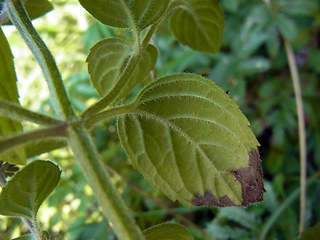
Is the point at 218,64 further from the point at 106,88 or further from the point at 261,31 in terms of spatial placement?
the point at 106,88

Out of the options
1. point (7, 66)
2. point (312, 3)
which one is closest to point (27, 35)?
point (7, 66)

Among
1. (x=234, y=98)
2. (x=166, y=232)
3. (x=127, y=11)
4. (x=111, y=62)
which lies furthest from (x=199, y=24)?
(x=234, y=98)

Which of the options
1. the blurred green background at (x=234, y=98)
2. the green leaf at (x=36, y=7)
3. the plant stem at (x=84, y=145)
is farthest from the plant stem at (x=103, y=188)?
the blurred green background at (x=234, y=98)

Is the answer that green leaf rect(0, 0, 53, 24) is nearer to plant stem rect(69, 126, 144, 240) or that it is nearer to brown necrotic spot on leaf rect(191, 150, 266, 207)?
plant stem rect(69, 126, 144, 240)

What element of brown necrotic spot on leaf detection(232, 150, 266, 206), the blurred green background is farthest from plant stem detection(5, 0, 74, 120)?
the blurred green background

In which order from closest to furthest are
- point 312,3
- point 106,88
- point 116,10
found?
point 116,10, point 106,88, point 312,3

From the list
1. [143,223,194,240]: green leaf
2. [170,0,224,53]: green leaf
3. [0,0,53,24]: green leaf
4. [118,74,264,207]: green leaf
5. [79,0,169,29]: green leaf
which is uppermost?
[0,0,53,24]: green leaf
